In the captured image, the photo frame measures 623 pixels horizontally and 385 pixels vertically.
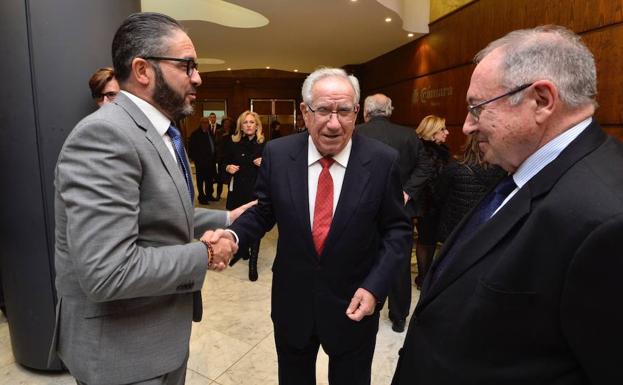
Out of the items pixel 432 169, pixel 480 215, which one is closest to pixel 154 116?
pixel 480 215

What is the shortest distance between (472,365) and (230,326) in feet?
7.96

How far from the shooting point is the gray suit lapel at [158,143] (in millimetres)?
→ 1069

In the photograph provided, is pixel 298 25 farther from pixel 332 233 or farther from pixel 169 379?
pixel 169 379

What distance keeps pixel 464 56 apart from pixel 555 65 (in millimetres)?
5785

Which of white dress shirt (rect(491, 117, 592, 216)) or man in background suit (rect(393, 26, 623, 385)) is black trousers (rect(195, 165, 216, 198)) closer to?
man in background suit (rect(393, 26, 623, 385))

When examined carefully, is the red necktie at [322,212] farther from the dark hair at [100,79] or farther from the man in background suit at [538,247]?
the dark hair at [100,79]

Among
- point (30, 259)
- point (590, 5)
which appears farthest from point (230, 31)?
point (30, 259)

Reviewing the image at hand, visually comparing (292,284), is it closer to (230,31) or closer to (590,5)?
(590,5)

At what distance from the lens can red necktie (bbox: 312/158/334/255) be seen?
1.49 metres

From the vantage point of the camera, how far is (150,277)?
983 mm

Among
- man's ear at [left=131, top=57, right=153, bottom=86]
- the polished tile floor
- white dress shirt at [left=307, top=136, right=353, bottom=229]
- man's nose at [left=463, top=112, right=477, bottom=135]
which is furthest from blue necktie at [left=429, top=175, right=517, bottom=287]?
the polished tile floor

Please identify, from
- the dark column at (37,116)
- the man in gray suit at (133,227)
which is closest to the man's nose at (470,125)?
the man in gray suit at (133,227)

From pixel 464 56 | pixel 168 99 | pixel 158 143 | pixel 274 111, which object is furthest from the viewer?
pixel 274 111

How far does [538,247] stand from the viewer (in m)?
Result: 0.74
